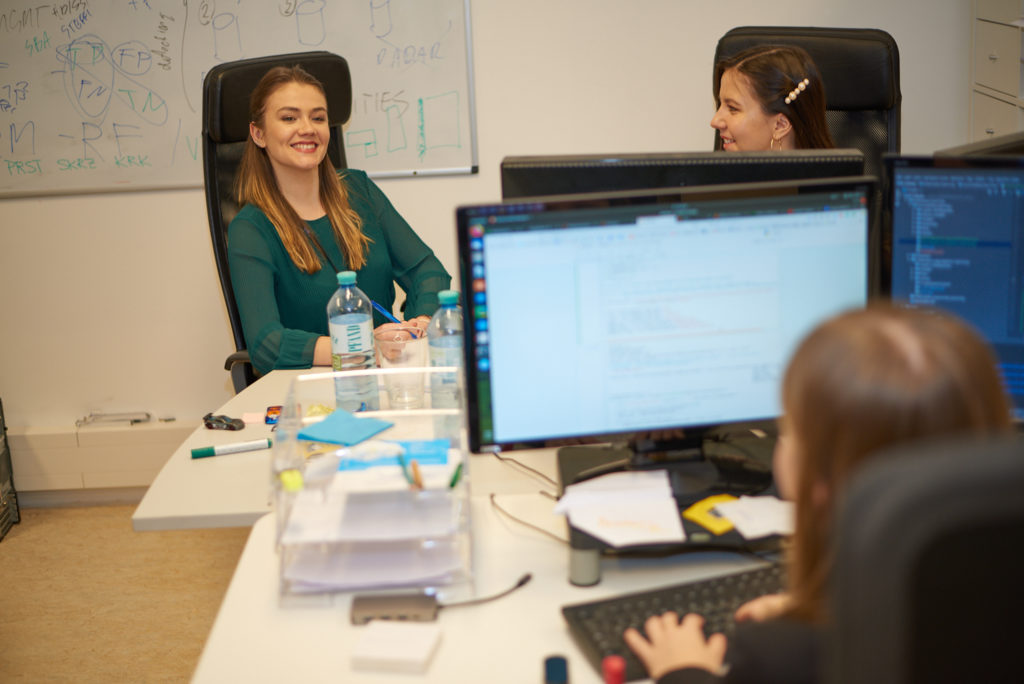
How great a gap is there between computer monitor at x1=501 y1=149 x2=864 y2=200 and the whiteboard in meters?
1.66

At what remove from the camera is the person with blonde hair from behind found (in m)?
0.57

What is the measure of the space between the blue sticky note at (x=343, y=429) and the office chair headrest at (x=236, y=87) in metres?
1.19

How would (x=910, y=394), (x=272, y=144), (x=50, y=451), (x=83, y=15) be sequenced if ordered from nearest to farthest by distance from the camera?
(x=910, y=394), (x=272, y=144), (x=83, y=15), (x=50, y=451)

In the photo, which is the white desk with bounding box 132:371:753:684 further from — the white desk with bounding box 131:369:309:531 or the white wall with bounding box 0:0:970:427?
the white wall with bounding box 0:0:970:427

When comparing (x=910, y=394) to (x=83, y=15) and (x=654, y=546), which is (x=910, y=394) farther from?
(x=83, y=15)

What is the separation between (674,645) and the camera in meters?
0.87

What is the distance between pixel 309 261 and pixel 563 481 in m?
1.32

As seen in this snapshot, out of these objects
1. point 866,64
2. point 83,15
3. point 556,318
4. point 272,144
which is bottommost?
point 556,318

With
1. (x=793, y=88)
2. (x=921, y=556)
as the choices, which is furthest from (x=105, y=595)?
(x=921, y=556)

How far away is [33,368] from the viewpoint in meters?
3.10

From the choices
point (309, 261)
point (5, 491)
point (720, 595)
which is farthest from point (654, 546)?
point (5, 491)

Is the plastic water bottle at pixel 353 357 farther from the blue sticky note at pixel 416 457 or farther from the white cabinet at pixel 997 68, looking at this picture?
the white cabinet at pixel 997 68

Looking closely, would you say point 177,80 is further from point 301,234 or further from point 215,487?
point 215,487

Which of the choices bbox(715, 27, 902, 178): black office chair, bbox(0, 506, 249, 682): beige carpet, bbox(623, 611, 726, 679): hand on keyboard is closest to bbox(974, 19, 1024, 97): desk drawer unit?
bbox(715, 27, 902, 178): black office chair
